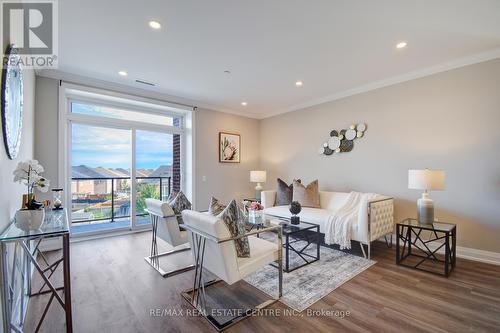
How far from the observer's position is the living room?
1979mm

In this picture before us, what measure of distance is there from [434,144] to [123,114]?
535 centimetres

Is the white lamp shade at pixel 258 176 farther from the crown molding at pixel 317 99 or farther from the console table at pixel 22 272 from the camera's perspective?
the console table at pixel 22 272

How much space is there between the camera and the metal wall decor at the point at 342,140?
4.29 m

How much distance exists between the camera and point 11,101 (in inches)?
73.5

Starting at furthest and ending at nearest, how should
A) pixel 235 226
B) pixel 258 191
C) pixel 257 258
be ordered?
pixel 258 191
pixel 257 258
pixel 235 226

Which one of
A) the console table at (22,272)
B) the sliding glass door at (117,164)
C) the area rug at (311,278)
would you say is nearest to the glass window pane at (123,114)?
the sliding glass door at (117,164)

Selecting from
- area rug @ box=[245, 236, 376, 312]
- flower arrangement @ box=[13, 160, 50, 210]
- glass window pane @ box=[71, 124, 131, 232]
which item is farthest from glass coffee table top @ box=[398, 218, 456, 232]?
glass window pane @ box=[71, 124, 131, 232]

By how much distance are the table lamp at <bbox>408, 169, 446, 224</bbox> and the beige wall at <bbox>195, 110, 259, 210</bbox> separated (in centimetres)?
375

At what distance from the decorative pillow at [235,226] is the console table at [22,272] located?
1137mm

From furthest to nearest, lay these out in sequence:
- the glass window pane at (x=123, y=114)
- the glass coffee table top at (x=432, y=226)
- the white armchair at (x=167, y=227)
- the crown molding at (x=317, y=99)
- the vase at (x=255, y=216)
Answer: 1. the glass window pane at (x=123, y=114)
2. the crown molding at (x=317, y=99)
3. the vase at (x=255, y=216)
4. the glass coffee table top at (x=432, y=226)
5. the white armchair at (x=167, y=227)

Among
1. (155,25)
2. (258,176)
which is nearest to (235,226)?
(155,25)

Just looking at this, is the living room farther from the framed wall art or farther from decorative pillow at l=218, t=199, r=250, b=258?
the framed wall art

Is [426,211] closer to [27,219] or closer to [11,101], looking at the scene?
[27,219]

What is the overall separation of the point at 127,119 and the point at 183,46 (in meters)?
2.38
